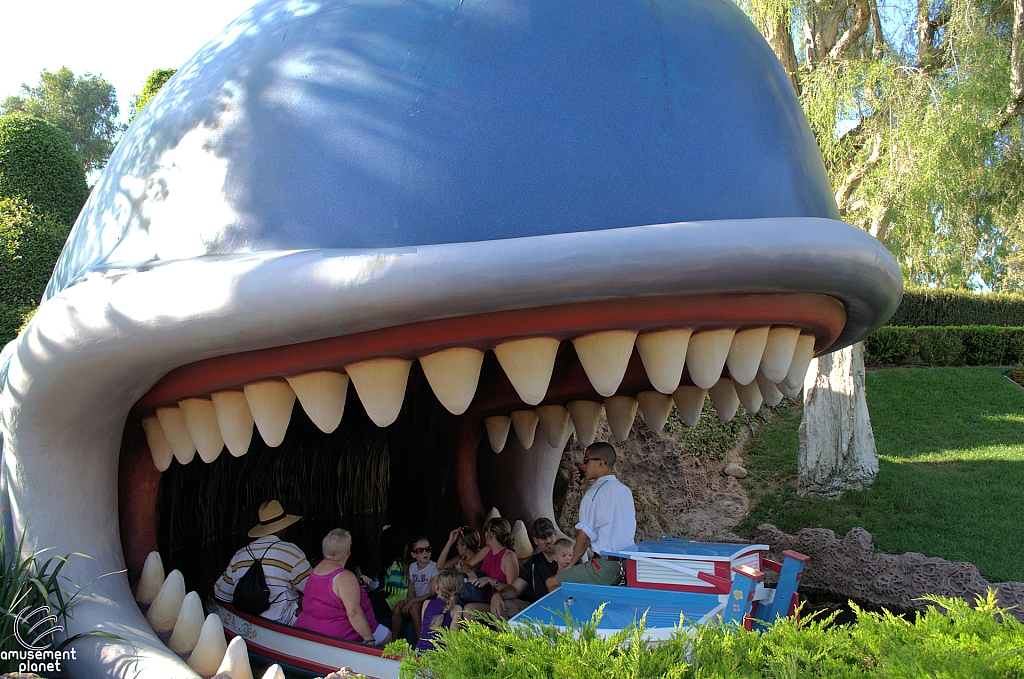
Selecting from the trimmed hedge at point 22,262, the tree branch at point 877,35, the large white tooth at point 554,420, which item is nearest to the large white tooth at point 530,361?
the large white tooth at point 554,420

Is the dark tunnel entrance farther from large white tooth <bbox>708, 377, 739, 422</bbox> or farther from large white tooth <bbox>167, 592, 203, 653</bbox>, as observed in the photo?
large white tooth <bbox>708, 377, 739, 422</bbox>

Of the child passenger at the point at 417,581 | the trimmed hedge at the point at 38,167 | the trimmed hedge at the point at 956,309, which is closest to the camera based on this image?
the child passenger at the point at 417,581

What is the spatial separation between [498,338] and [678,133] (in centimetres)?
90

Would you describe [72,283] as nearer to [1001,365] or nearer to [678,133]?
[678,133]

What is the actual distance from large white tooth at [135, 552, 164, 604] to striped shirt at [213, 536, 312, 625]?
2.43ft

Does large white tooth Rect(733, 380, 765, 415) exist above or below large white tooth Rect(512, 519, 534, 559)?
above

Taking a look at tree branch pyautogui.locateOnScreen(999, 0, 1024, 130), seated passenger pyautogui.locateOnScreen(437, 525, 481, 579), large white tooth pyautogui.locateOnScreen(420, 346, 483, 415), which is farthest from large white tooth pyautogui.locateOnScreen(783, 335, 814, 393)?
tree branch pyautogui.locateOnScreen(999, 0, 1024, 130)

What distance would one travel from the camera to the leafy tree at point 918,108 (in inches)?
331

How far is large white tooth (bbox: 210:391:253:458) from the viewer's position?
9.29 ft

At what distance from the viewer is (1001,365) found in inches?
612

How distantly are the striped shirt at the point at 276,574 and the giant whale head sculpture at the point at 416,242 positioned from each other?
1.03 metres

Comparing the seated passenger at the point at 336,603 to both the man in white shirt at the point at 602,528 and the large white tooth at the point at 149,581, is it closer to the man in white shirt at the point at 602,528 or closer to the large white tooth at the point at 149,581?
the large white tooth at the point at 149,581

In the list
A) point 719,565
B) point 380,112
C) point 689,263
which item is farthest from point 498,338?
point 719,565

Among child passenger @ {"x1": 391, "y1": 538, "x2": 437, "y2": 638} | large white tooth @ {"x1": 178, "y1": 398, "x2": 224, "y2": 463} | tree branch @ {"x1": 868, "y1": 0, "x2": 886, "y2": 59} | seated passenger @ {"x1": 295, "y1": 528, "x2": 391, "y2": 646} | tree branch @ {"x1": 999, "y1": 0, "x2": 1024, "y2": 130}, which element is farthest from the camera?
tree branch @ {"x1": 868, "y1": 0, "x2": 886, "y2": 59}
